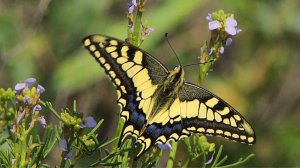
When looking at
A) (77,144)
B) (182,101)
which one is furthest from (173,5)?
(77,144)

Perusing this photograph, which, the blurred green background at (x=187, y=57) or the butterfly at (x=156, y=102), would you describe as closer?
the butterfly at (x=156, y=102)

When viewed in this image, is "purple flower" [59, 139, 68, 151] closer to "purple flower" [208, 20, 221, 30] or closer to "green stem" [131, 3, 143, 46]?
"green stem" [131, 3, 143, 46]

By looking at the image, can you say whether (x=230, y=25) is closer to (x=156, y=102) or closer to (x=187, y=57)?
(x=156, y=102)

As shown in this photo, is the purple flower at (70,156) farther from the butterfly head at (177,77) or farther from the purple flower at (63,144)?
the butterfly head at (177,77)

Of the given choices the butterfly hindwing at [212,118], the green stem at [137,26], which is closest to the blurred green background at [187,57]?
the butterfly hindwing at [212,118]

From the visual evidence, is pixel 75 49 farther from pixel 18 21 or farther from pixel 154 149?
pixel 154 149

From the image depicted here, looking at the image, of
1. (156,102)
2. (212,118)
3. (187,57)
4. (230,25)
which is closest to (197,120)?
(212,118)
